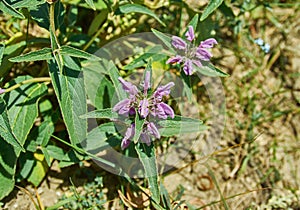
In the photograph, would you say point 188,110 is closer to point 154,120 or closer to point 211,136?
point 211,136

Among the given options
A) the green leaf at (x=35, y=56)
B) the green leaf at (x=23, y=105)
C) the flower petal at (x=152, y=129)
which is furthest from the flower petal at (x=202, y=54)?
the green leaf at (x=23, y=105)

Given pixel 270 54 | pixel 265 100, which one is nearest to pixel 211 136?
pixel 265 100

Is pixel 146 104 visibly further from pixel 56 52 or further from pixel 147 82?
pixel 56 52

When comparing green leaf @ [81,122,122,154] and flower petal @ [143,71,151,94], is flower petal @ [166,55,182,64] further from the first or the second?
green leaf @ [81,122,122,154]

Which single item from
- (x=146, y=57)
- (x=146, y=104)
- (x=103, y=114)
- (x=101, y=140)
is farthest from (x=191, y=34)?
(x=101, y=140)

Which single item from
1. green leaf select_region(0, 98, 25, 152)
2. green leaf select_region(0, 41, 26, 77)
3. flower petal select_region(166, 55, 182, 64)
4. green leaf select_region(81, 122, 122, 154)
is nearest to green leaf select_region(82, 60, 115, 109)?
green leaf select_region(81, 122, 122, 154)

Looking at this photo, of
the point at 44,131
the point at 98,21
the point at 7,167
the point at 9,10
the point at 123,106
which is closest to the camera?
the point at 9,10

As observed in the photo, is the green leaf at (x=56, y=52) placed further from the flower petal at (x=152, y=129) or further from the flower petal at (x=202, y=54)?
the flower petal at (x=202, y=54)
